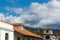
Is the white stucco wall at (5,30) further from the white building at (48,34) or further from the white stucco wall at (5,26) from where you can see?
the white building at (48,34)

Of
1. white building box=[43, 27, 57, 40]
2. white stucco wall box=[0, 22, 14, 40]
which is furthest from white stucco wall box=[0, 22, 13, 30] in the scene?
white building box=[43, 27, 57, 40]

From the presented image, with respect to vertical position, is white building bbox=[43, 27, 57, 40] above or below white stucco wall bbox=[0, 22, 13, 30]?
above

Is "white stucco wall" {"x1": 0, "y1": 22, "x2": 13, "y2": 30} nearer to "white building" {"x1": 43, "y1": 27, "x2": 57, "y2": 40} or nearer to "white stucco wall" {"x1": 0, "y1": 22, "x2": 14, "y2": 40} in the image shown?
"white stucco wall" {"x1": 0, "y1": 22, "x2": 14, "y2": 40}

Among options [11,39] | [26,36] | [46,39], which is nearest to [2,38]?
[11,39]

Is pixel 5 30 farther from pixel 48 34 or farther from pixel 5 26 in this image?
pixel 48 34

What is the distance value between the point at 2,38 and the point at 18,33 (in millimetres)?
6540

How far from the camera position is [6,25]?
103 ft

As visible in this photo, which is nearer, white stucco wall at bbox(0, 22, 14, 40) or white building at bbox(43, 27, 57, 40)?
white stucco wall at bbox(0, 22, 14, 40)

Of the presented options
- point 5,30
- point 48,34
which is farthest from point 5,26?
point 48,34

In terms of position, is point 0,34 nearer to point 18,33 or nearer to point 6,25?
point 6,25

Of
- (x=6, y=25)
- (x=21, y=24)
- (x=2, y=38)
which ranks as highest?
(x=21, y=24)

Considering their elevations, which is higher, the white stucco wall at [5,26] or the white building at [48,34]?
the white building at [48,34]

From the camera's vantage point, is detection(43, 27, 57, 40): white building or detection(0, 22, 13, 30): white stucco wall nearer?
detection(0, 22, 13, 30): white stucco wall

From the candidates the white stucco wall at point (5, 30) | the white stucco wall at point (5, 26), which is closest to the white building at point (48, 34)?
the white stucco wall at point (5, 30)
